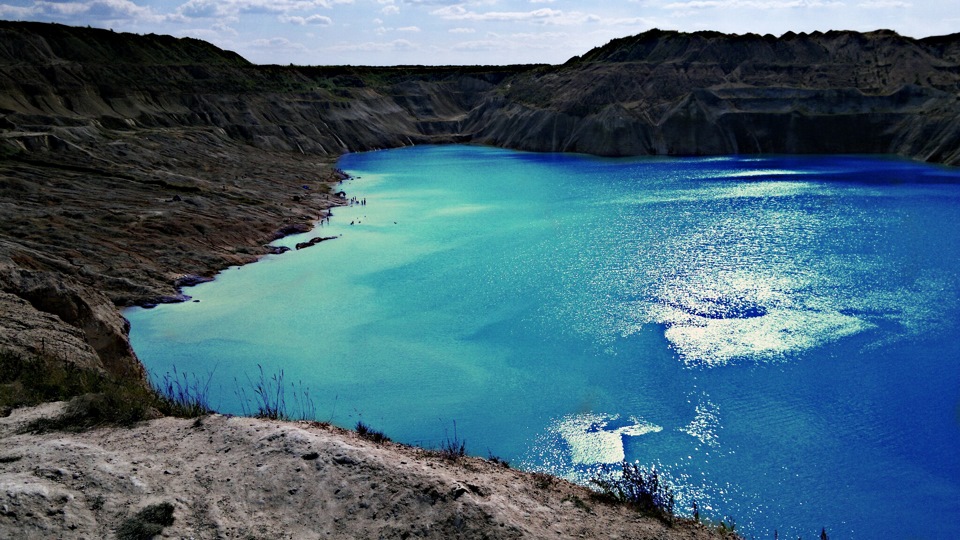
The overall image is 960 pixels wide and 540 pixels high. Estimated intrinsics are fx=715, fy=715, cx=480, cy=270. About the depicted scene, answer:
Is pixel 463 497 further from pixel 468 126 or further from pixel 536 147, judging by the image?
pixel 468 126

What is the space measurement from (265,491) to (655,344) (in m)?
14.5

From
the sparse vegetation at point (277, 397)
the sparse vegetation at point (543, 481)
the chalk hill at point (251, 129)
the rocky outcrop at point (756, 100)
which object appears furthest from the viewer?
the rocky outcrop at point (756, 100)

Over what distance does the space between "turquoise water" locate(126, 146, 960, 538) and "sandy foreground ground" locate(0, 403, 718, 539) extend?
472cm

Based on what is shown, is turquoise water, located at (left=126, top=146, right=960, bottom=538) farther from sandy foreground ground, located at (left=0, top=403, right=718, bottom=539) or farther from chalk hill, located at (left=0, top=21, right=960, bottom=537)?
sandy foreground ground, located at (left=0, top=403, right=718, bottom=539)

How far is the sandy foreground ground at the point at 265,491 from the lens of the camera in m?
8.54

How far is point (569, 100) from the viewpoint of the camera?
3219 inches

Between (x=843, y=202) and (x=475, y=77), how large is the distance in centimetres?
7335

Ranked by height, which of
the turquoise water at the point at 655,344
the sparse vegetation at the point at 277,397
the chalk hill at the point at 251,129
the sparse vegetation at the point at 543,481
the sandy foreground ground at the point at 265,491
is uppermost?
the chalk hill at the point at 251,129

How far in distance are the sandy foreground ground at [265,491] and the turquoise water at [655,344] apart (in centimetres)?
472

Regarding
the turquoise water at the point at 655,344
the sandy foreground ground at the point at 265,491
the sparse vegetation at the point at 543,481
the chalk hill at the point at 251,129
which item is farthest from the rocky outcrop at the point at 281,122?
the sparse vegetation at the point at 543,481

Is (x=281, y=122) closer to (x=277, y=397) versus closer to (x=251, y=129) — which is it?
(x=251, y=129)

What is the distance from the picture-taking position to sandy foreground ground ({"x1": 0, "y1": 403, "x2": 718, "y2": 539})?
8539mm

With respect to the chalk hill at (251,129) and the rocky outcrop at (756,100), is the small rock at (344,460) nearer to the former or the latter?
the chalk hill at (251,129)

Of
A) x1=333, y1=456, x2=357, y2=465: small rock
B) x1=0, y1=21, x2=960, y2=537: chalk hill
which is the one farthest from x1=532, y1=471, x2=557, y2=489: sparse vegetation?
x1=333, y1=456, x2=357, y2=465: small rock
